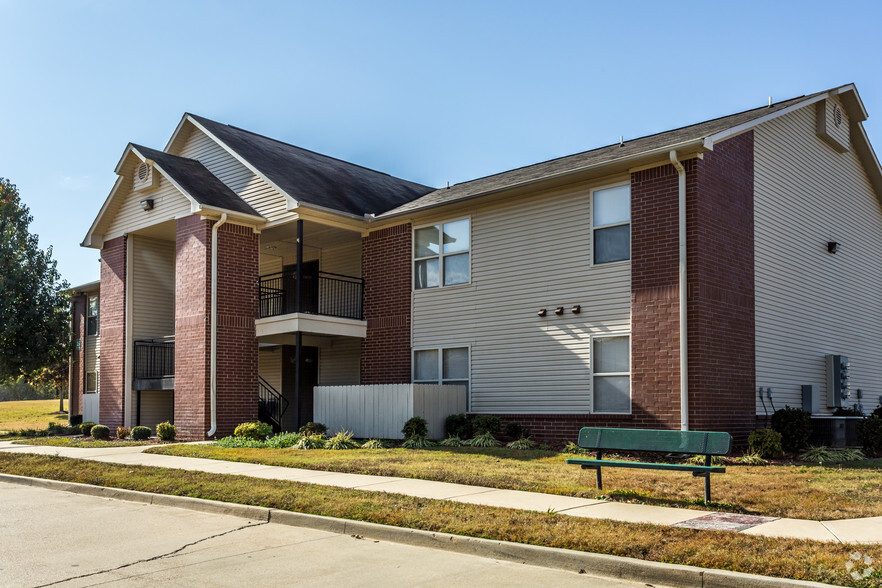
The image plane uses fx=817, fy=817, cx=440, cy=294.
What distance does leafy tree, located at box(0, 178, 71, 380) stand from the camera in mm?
28562

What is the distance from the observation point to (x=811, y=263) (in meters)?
19.8

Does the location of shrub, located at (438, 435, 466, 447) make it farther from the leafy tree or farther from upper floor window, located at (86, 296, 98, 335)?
upper floor window, located at (86, 296, 98, 335)

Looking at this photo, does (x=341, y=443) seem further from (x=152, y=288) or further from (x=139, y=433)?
(x=152, y=288)

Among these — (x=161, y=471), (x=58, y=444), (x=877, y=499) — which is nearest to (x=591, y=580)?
(x=877, y=499)

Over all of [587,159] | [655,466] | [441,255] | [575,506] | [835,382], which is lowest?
[575,506]

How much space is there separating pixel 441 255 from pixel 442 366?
2.72m

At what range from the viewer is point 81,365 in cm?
3403

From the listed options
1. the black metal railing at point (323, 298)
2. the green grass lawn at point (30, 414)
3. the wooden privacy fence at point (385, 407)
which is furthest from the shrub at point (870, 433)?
the green grass lawn at point (30, 414)

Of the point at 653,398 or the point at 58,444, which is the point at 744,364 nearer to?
the point at 653,398

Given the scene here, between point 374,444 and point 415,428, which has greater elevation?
point 415,428

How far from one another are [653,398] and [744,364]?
7.86 feet

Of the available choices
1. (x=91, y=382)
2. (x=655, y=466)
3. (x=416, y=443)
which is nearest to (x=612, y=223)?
(x=416, y=443)

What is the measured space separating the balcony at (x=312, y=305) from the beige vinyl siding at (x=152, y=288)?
3.03 meters

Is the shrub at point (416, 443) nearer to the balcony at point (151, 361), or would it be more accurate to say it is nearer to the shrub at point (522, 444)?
the shrub at point (522, 444)
